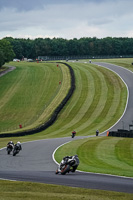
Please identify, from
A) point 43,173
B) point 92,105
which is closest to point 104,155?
point 43,173

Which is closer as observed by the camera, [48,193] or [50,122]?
[48,193]

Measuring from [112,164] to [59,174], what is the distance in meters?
7.19

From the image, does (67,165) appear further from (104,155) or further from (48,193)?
Answer: (104,155)

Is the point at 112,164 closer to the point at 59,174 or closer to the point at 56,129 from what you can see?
the point at 59,174

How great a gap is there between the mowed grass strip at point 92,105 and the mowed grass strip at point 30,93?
283 centimetres

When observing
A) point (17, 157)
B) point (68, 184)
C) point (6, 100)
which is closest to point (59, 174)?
point (68, 184)

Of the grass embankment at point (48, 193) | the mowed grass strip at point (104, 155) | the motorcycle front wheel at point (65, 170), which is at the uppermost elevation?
the grass embankment at point (48, 193)

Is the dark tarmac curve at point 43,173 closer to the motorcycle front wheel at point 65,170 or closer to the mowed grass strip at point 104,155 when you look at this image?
the motorcycle front wheel at point 65,170

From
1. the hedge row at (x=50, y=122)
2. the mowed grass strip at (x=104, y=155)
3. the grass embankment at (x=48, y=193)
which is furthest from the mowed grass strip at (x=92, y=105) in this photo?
the grass embankment at (x=48, y=193)

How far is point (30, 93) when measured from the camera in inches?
4058

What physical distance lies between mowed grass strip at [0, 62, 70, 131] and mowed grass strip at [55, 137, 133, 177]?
101ft

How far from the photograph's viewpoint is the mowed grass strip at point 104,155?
95.1ft

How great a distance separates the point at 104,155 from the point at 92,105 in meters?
49.0

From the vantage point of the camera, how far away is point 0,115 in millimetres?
88188
